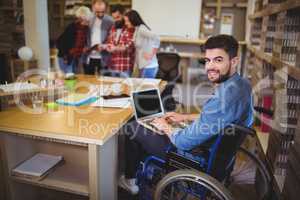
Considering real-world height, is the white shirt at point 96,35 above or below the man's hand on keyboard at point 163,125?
above

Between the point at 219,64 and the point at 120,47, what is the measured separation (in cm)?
174

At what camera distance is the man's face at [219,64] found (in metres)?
1.33

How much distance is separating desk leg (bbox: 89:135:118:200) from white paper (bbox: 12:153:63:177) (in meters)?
0.37

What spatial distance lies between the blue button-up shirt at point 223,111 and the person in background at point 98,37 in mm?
1977

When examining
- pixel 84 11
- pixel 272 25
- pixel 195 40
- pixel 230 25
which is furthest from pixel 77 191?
pixel 230 25

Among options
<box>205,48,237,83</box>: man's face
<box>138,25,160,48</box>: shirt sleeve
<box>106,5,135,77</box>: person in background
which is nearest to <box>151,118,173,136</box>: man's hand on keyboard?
<box>205,48,237,83</box>: man's face

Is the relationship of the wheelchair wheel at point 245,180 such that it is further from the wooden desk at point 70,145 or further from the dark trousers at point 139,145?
the wooden desk at point 70,145

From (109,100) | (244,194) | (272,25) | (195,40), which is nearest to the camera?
(109,100)

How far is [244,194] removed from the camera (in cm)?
203

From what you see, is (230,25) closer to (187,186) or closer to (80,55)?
(80,55)

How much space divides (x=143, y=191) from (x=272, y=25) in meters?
1.71

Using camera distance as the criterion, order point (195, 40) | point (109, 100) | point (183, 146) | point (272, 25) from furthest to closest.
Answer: point (195, 40), point (272, 25), point (109, 100), point (183, 146)

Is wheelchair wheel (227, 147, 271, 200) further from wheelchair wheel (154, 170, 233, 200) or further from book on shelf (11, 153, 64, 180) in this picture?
book on shelf (11, 153, 64, 180)

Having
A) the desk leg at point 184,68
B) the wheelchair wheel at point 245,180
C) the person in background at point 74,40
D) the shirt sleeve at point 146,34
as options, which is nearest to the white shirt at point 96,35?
the person in background at point 74,40
